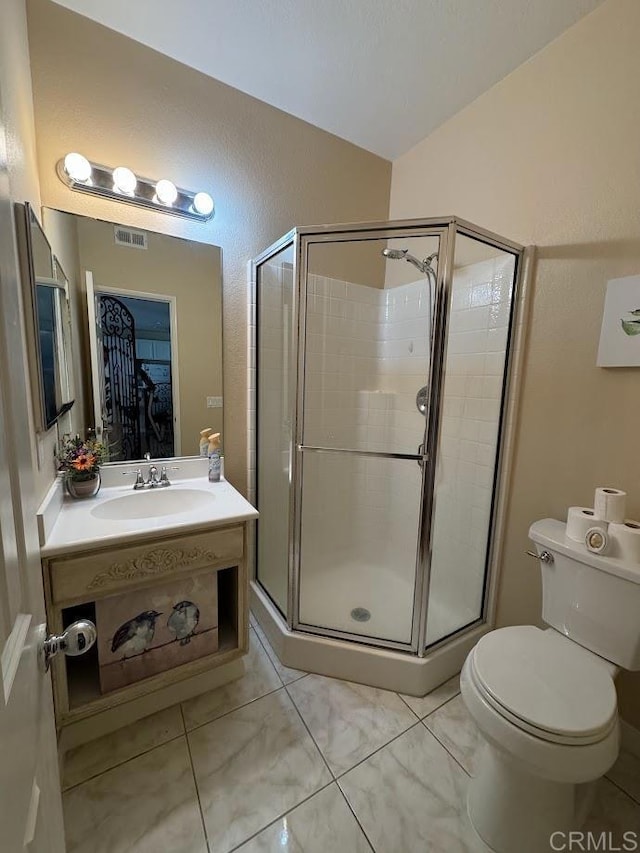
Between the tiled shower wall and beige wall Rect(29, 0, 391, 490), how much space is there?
0.44 meters

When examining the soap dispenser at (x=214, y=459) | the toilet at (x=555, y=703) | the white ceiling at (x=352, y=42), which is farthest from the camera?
the soap dispenser at (x=214, y=459)

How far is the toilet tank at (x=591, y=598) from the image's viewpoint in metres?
1.13

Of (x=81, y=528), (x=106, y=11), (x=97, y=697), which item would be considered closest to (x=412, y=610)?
(x=97, y=697)

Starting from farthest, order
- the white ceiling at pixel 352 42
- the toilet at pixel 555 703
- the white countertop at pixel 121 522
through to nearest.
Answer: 1. the white ceiling at pixel 352 42
2. the white countertop at pixel 121 522
3. the toilet at pixel 555 703

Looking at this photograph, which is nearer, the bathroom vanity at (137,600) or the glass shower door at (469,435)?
the bathroom vanity at (137,600)

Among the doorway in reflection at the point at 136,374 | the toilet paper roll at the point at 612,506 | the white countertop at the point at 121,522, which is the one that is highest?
the doorway in reflection at the point at 136,374

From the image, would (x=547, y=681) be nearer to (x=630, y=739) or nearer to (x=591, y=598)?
(x=591, y=598)

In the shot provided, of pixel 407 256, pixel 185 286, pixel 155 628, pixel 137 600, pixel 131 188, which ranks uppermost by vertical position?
pixel 131 188

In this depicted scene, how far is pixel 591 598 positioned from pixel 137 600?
5.12 ft

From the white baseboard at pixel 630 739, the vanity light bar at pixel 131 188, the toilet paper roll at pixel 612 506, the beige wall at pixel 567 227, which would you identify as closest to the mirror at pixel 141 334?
the vanity light bar at pixel 131 188

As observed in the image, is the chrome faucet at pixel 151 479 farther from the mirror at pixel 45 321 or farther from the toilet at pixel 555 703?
the toilet at pixel 555 703

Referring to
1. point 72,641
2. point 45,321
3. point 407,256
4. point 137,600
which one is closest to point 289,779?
point 137,600

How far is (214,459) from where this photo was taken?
1.78m

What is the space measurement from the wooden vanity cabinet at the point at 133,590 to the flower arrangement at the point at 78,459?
0.43m
